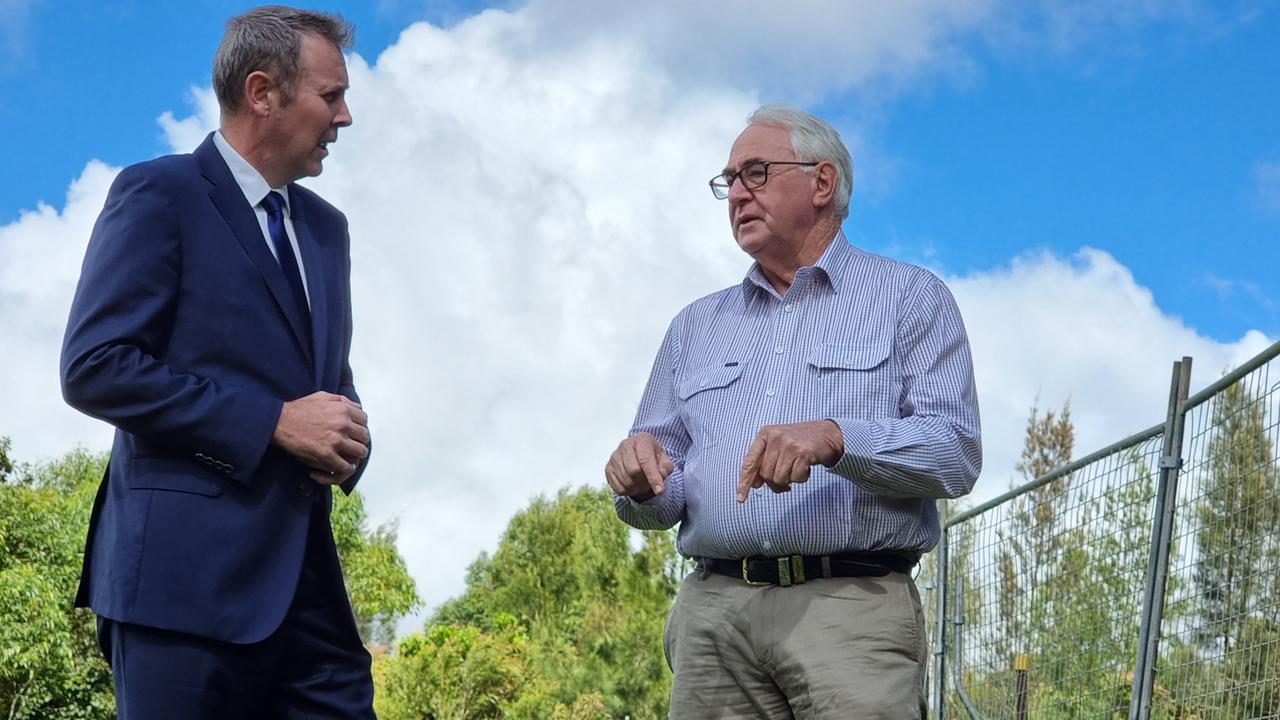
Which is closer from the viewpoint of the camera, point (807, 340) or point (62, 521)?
point (807, 340)

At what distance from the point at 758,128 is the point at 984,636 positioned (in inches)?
125

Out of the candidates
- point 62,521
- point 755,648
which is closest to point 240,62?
point 755,648

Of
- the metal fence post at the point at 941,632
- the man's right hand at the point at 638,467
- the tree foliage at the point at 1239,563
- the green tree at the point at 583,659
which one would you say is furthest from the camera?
the green tree at the point at 583,659

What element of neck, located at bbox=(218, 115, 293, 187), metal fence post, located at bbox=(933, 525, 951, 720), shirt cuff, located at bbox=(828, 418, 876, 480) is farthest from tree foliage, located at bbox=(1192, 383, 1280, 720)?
metal fence post, located at bbox=(933, 525, 951, 720)

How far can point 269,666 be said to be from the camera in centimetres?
257

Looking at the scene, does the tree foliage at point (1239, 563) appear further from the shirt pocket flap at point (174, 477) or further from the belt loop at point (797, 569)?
the shirt pocket flap at point (174, 477)

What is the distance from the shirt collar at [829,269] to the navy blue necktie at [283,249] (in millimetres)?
1247

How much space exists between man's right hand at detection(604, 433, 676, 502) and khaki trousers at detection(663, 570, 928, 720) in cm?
28

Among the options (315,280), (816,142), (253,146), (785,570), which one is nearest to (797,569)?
(785,570)

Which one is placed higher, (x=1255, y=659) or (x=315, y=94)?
(x=315, y=94)

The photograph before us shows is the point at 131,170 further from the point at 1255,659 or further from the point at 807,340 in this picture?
the point at 1255,659

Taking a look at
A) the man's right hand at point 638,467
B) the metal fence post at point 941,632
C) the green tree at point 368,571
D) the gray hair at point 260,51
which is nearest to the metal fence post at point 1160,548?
the man's right hand at point 638,467

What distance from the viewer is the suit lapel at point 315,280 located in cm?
271

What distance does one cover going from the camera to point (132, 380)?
2451mm
